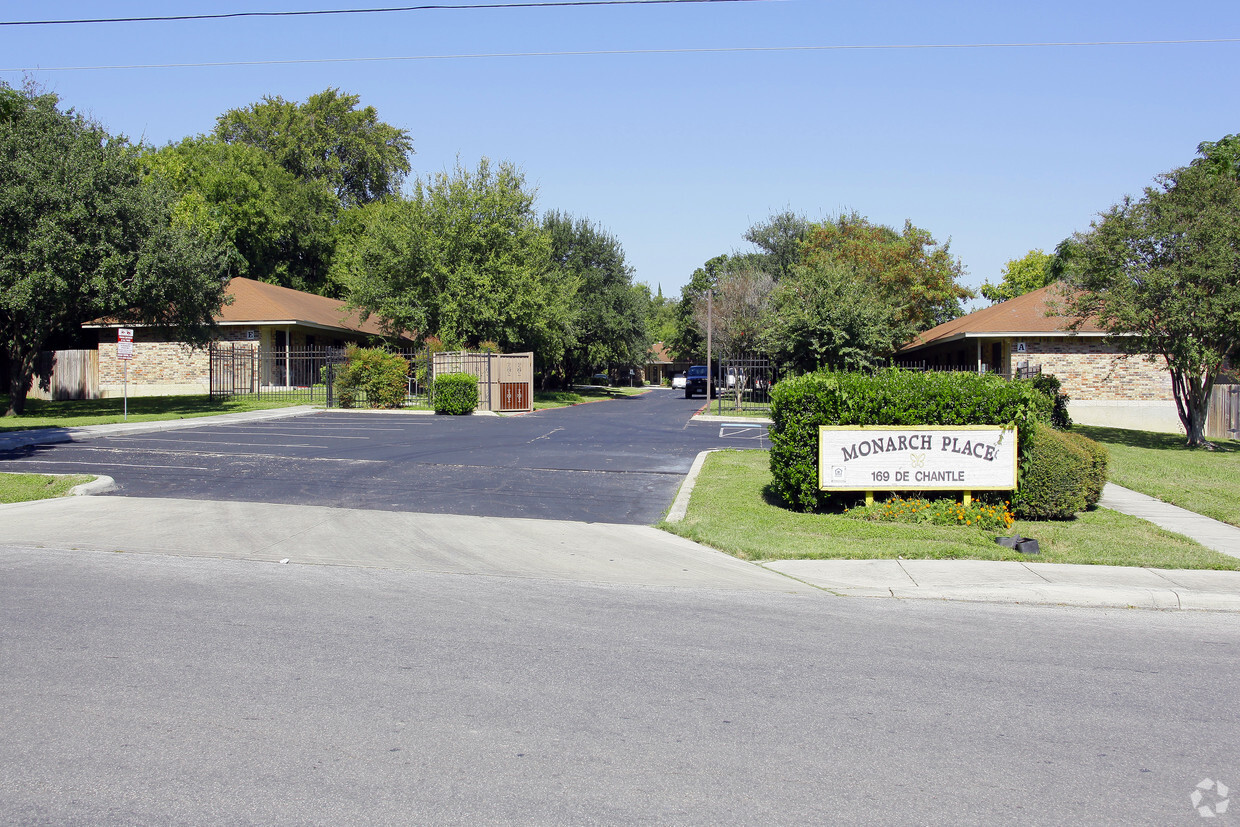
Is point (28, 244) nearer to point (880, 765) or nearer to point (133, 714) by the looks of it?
point (133, 714)

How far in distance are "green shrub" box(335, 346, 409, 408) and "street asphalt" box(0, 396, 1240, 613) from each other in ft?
63.4

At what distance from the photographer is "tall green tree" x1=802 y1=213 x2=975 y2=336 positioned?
139ft

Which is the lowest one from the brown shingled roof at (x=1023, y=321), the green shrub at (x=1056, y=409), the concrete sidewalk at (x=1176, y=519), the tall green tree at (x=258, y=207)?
the concrete sidewalk at (x=1176, y=519)

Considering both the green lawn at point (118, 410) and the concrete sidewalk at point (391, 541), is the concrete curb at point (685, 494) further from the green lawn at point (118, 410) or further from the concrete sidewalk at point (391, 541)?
the green lawn at point (118, 410)

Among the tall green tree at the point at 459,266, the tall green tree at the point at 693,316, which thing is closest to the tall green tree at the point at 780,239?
the tall green tree at the point at 693,316

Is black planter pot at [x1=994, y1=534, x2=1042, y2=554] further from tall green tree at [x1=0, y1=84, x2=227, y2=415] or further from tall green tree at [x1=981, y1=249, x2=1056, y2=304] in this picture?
tall green tree at [x1=981, y1=249, x2=1056, y2=304]

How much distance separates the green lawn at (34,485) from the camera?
40.3ft

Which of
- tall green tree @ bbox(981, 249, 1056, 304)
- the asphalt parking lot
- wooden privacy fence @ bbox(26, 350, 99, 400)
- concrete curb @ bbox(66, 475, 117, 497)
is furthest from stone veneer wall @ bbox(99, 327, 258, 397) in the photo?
tall green tree @ bbox(981, 249, 1056, 304)

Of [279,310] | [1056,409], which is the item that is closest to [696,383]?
[279,310]

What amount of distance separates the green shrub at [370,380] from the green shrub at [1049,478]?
80.9ft

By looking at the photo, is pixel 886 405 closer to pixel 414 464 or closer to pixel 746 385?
pixel 414 464

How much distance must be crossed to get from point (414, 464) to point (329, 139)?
54395 millimetres

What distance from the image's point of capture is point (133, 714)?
4.68m

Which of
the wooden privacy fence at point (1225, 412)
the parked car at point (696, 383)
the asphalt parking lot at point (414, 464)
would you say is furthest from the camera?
the parked car at point (696, 383)
